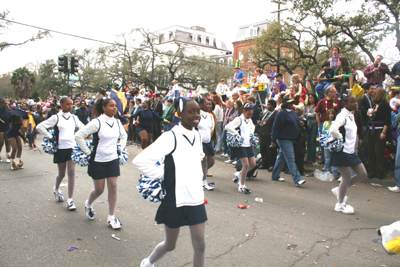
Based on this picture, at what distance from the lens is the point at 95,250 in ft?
13.3

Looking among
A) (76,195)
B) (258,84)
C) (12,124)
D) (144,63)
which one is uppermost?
(144,63)

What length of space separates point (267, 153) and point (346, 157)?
13.0 feet

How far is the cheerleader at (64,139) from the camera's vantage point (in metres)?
5.62

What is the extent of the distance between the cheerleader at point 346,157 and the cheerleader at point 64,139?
470 cm

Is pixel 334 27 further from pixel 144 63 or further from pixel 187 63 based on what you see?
pixel 144 63

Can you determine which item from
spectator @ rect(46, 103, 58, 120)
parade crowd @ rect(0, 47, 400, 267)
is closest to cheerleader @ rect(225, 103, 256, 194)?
parade crowd @ rect(0, 47, 400, 267)

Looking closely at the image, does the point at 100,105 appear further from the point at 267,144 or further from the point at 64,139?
the point at 267,144

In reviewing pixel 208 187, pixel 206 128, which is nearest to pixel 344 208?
pixel 208 187

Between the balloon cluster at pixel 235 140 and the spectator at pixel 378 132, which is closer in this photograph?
the balloon cluster at pixel 235 140

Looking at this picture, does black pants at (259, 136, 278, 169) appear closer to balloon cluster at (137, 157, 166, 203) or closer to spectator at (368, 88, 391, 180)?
spectator at (368, 88, 391, 180)

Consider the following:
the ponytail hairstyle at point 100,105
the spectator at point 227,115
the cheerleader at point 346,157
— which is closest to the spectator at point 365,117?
the cheerleader at point 346,157

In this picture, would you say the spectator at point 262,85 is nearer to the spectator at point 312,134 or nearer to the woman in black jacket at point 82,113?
the spectator at point 312,134

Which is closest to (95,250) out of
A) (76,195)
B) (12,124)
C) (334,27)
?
(76,195)

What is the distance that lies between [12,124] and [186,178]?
9105mm
